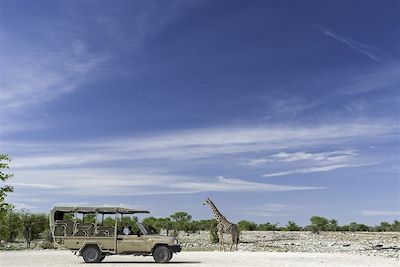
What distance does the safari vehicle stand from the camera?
73.2ft

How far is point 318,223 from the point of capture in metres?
89.9

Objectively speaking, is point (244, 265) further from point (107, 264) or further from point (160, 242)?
point (107, 264)

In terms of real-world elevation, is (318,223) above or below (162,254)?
above

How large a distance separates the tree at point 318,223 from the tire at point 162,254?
6947 cm

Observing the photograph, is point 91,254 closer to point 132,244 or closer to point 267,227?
point 132,244

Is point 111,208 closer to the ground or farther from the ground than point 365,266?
farther from the ground

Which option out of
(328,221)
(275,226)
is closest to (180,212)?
(275,226)

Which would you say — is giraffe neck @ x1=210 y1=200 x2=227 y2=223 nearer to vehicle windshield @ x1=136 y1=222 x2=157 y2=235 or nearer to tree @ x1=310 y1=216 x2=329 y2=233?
vehicle windshield @ x1=136 y1=222 x2=157 y2=235

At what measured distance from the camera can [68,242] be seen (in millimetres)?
22250

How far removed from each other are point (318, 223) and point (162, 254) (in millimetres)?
71822

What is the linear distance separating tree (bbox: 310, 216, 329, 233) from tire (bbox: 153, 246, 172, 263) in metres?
69.5

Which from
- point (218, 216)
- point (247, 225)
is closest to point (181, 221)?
point (247, 225)

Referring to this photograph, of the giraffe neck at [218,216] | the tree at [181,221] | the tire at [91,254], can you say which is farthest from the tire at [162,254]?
the tree at [181,221]

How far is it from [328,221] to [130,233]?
75.8 m
